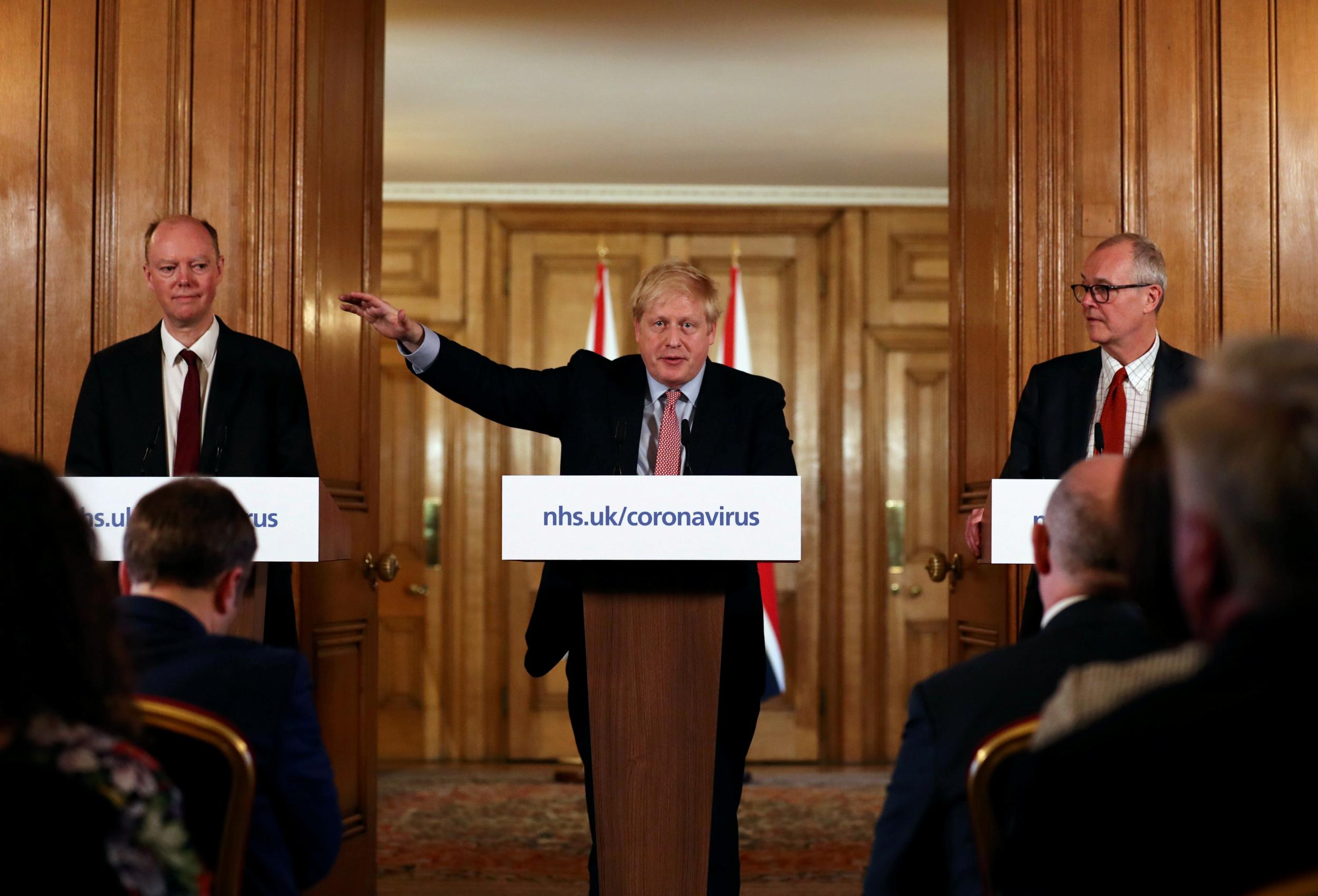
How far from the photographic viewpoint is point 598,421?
10.6ft

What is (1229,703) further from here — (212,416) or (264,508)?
(212,416)

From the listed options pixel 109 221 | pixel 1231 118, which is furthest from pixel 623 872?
pixel 1231 118

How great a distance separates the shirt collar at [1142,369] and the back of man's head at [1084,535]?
1841 millimetres

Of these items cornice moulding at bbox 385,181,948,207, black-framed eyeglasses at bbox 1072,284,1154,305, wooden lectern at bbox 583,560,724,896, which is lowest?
wooden lectern at bbox 583,560,724,896

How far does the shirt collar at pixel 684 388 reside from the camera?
3.24m

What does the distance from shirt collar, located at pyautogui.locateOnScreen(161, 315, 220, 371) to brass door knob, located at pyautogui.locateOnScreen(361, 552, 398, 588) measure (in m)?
1.16

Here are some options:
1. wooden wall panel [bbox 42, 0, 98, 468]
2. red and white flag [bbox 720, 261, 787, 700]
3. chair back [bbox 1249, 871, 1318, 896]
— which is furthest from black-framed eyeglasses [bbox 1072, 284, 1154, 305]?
red and white flag [bbox 720, 261, 787, 700]

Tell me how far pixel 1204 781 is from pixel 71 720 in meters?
0.98

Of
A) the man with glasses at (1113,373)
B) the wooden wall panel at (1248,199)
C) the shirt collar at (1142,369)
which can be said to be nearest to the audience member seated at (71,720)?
the man with glasses at (1113,373)

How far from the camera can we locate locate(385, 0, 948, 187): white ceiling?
549 cm

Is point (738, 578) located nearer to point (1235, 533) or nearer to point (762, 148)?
point (1235, 533)

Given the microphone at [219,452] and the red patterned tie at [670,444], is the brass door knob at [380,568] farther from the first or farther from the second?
the red patterned tie at [670,444]

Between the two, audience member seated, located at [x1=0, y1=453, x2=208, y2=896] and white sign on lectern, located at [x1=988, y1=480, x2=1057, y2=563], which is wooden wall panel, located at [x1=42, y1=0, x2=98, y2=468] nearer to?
white sign on lectern, located at [x1=988, y1=480, x2=1057, y2=563]

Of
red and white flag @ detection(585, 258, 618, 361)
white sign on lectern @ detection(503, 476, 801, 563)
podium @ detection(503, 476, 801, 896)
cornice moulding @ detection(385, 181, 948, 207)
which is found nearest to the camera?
white sign on lectern @ detection(503, 476, 801, 563)
